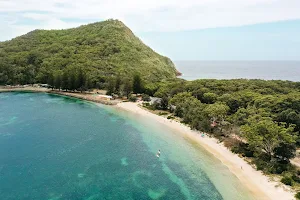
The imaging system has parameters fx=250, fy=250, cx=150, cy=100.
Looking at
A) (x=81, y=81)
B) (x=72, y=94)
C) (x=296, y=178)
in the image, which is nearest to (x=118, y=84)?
(x=81, y=81)

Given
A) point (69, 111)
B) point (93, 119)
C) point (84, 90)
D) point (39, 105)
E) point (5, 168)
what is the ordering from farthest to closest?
point (84, 90) → point (39, 105) → point (69, 111) → point (93, 119) → point (5, 168)

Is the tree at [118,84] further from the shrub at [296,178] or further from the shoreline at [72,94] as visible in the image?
the shrub at [296,178]

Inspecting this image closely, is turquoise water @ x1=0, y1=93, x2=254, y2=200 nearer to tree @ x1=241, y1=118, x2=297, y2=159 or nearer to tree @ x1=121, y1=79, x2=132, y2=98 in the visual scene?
tree @ x1=241, y1=118, x2=297, y2=159

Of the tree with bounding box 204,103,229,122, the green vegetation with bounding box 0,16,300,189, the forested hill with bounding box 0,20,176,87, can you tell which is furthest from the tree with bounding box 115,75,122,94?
the tree with bounding box 204,103,229,122

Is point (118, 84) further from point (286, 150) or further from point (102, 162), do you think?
point (286, 150)

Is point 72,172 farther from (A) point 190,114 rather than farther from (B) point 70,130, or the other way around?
(A) point 190,114

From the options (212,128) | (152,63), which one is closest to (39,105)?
(212,128)

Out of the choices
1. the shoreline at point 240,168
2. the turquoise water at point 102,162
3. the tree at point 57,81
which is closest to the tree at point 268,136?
the shoreline at point 240,168
